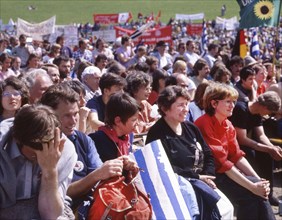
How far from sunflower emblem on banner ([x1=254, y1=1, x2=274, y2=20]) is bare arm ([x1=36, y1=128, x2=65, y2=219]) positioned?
9.44 m

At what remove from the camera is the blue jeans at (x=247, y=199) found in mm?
5152

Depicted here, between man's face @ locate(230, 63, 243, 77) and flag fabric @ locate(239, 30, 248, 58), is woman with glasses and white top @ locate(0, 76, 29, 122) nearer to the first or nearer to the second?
man's face @ locate(230, 63, 243, 77)

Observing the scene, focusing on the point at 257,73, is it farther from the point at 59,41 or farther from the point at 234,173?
the point at 59,41

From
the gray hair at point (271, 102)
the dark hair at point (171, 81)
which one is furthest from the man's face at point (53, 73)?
the gray hair at point (271, 102)

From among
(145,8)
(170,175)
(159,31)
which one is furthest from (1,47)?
(145,8)

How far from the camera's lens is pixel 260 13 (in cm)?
1159

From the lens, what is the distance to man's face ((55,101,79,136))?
352 centimetres

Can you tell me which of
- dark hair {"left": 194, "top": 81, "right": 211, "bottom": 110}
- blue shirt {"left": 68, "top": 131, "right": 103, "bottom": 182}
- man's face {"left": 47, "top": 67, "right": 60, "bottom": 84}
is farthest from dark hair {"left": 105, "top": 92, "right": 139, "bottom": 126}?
man's face {"left": 47, "top": 67, "right": 60, "bottom": 84}

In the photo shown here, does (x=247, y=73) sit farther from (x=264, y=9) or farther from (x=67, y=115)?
(x=264, y=9)

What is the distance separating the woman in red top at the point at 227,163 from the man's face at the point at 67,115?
1856mm

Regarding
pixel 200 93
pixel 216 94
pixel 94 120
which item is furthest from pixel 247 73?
pixel 94 120

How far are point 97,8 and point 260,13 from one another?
6049 centimetres

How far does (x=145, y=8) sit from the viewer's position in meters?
70.8

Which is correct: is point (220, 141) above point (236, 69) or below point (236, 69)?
below
